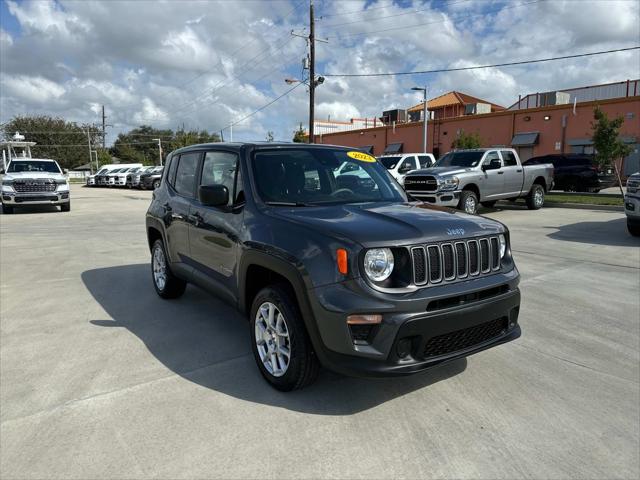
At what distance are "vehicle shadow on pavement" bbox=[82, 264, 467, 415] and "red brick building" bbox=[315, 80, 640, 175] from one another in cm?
Result: 2902

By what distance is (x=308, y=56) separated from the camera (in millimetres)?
26219

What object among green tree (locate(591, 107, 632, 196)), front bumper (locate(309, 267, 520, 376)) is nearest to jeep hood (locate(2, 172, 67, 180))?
front bumper (locate(309, 267, 520, 376))

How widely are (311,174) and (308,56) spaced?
24027 mm

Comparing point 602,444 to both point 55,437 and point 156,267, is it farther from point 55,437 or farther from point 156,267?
point 156,267

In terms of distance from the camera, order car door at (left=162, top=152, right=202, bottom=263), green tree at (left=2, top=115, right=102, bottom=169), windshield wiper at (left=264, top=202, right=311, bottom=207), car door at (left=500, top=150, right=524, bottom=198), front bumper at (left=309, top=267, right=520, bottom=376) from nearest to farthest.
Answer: front bumper at (left=309, top=267, right=520, bottom=376)
windshield wiper at (left=264, top=202, right=311, bottom=207)
car door at (left=162, top=152, right=202, bottom=263)
car door at (left=500, top=150, right=524, bottom=198)
green tree at (left=2, top=115, right=102, bottom=169)

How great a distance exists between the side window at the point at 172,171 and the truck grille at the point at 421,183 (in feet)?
29.3

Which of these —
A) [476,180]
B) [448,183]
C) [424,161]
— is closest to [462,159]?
[476,180]

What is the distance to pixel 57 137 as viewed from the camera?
82688mm

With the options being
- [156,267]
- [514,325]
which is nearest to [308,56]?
[156,267]

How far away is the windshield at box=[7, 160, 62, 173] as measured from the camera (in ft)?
54.5

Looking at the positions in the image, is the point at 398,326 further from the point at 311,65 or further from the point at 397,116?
the point at 397,116

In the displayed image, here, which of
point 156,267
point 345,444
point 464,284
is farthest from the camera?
point 156,267

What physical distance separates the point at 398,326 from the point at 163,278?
3.67 metres

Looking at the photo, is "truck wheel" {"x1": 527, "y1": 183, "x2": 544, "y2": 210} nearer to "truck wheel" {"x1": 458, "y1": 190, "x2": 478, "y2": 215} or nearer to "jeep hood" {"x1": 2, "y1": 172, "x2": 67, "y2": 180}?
"truck wheel" {"x1": 458, "y1": 190, "x2": 478, "y2": 215}
